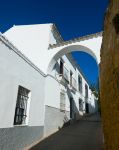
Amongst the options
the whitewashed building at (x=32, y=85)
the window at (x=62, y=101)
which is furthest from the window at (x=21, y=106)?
Answer: the window at (x=62, y=101)

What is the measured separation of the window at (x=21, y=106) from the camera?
21.5 ft

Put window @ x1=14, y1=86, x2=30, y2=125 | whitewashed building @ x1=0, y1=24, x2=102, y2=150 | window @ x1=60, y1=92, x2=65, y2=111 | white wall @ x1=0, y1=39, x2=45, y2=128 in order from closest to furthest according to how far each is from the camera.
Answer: white wall @ x1=0, y1=39, x2=45, y2=128, whitewashed building @ x1=0, y1=24, x2=102, y2=150, window @ x1=14, y1=86, x2=30, y2=125, window @ x1=60, y1=92, x2=65, y2=111

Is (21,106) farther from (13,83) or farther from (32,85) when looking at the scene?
(13,83)

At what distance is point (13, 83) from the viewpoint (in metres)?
5.97

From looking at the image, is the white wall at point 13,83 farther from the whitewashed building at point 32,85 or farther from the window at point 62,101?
the window at point 62,101

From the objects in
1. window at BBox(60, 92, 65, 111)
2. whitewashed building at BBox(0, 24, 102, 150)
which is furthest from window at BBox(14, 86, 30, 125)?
→ window at BBox(60, 92, 65, 111)

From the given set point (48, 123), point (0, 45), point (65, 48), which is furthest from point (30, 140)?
point (65, 48)

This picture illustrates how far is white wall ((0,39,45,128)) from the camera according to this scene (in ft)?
17.7

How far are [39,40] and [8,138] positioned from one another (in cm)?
730

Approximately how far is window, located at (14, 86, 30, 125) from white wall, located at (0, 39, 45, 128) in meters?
0.26

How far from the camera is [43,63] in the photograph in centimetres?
1033

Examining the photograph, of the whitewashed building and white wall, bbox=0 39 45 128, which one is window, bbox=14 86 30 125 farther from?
white wall, bbox=0 39 45 128

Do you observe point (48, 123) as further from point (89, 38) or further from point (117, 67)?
point (117, 67)

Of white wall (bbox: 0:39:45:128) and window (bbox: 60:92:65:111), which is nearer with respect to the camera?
white wall (bbox: 0:39:45:128)
